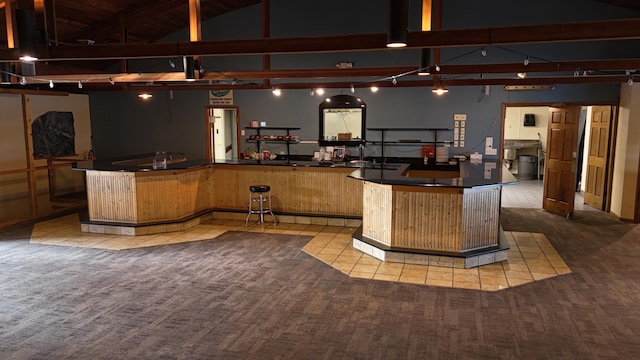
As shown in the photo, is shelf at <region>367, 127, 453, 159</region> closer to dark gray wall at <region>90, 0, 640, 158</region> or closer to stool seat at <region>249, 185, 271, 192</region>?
dark gray wall at <region>90, 0, 640, 158</region>

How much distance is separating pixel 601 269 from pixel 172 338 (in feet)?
16.2

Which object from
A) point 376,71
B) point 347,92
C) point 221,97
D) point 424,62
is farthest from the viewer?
point 221,97

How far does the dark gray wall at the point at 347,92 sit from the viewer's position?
28.6 ft

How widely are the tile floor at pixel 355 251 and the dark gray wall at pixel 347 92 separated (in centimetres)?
308

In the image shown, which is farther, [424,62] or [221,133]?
[221,133]

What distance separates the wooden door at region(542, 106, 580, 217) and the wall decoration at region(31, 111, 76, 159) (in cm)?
1035

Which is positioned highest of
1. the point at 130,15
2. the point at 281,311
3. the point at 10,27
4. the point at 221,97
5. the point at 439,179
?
the point at 130,15

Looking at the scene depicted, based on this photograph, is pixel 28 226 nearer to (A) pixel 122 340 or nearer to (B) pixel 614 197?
(A) pixel 122 340

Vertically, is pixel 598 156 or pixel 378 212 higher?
pixel 598 156

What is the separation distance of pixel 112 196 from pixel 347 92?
514cm

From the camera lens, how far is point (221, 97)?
10461mm

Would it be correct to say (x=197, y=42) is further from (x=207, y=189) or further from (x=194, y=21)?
(x=207, y=189)

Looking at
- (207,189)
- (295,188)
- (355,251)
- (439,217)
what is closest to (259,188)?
(295,188)

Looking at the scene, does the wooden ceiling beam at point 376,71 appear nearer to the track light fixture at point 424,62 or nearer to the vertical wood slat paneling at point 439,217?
the track light fixture at point 424,62
